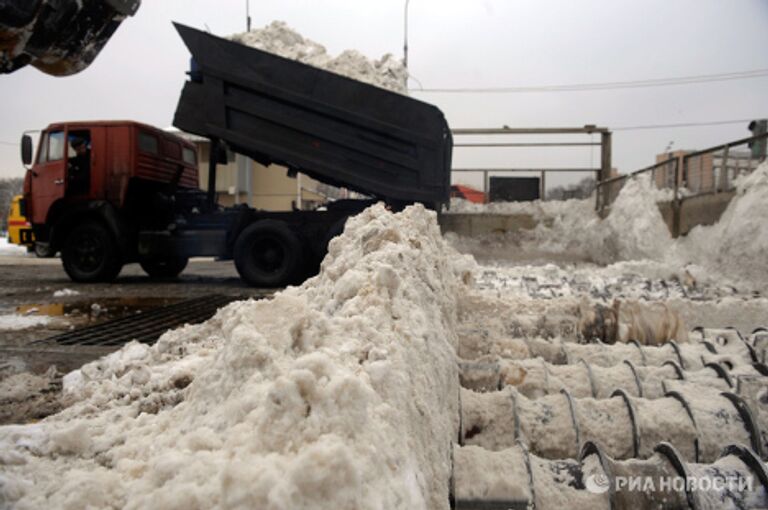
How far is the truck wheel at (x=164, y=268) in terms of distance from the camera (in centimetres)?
1052

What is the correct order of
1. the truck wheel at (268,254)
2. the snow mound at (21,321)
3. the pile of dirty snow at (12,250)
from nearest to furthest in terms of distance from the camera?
1. the snow mound at (21,321)
2. the truck wheel at (268,254)
3. the pile of dirty snow at (12,250)

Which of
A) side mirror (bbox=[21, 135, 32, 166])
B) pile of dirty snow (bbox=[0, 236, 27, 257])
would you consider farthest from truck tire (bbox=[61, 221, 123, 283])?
pile of dirty snow (bbox=[0, 236, 27, 257])

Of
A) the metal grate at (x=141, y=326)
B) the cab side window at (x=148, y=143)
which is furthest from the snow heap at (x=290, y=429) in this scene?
the cab side window at (x=148, y=143)

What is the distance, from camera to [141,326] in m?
5.37

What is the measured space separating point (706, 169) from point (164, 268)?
31.6 ft

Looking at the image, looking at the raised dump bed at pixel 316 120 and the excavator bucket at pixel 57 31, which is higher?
the raised dump bed at pixel 316 120

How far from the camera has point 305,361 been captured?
118 centimetres

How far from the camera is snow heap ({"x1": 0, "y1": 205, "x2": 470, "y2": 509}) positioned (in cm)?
96

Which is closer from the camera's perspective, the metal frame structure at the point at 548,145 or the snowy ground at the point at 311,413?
the snowy ground at the point at 311,413

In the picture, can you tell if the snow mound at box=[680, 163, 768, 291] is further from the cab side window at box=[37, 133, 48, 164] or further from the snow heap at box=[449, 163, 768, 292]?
the cab side window at box=[37, 133, 48, 164]

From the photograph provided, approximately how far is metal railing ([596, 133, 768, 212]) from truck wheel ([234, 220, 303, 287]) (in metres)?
6.18

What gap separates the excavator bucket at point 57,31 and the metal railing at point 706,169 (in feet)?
23.9

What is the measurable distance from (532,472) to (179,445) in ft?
3.55

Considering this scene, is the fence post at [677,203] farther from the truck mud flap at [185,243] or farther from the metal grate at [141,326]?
the truck mud flap at [185,243]
